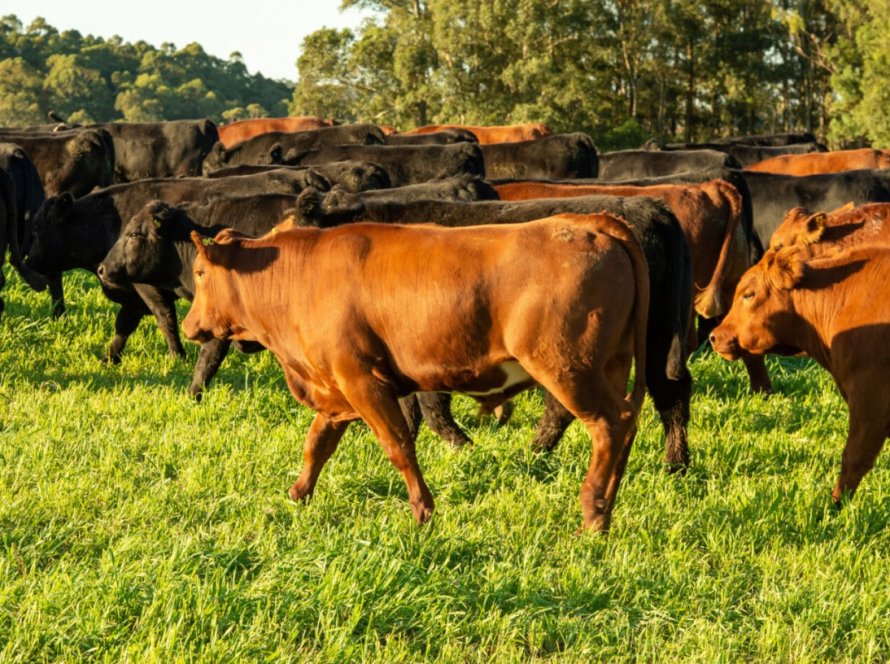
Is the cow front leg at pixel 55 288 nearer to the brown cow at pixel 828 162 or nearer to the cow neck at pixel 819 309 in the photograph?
the cow neck at pixel 819 309

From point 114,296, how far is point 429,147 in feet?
21.1

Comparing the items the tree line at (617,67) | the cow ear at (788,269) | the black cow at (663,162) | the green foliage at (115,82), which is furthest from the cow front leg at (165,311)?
the green foliage at (115,82)

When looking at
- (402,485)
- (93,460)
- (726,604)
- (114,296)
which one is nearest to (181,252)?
(114,296)

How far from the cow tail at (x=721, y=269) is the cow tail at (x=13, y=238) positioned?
17.7ft

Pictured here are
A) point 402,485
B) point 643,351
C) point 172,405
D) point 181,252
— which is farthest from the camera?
point 181,252

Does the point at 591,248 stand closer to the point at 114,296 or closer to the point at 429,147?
the point at 114,296

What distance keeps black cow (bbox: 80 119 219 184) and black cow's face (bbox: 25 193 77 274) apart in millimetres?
10784

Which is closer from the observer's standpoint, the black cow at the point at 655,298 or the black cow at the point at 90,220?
the black cow at the point at 655,298

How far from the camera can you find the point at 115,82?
338 ft

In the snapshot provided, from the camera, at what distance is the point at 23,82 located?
86812 millimetres

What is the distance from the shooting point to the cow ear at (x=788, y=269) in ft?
20.7

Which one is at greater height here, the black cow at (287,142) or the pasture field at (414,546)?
the black cow at (287,142)

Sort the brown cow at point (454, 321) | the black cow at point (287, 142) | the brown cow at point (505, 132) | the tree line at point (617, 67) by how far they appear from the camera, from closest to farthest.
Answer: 1. the brown cow at point (454, 321)
2. the black cow at point (287, 142)
3. the brown cow at point (505, 132)
4. the tree line at point (617, 67)

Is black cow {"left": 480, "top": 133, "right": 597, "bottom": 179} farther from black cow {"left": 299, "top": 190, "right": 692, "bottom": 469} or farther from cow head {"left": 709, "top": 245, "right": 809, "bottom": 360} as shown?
cow head {"left": 709, "top": 245, "right": 809, "bottom": 360}
